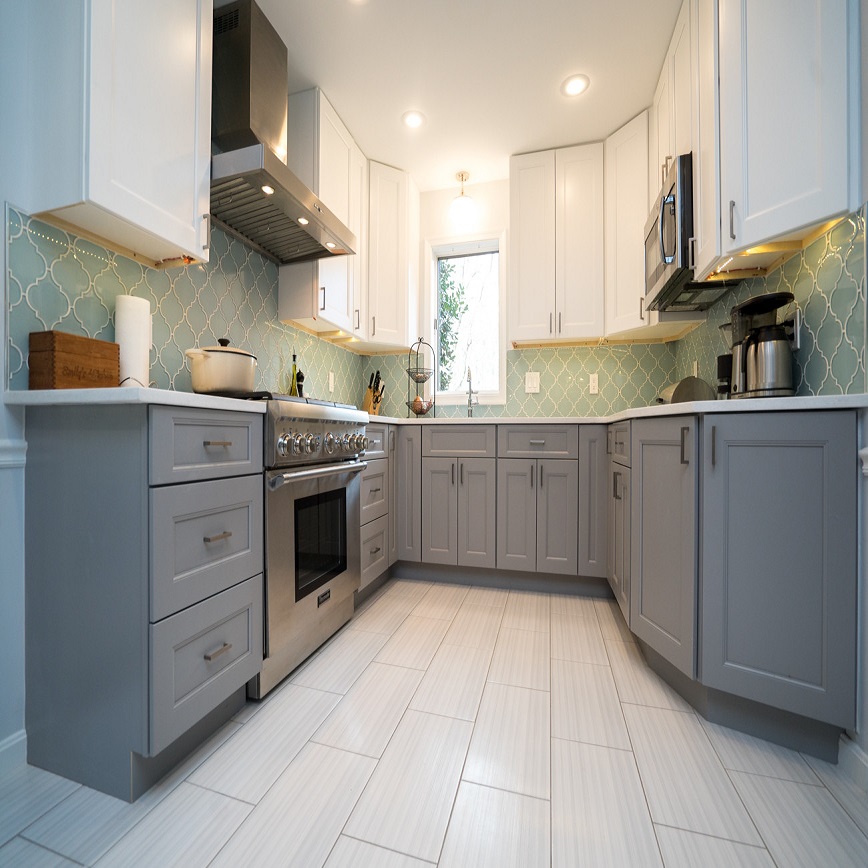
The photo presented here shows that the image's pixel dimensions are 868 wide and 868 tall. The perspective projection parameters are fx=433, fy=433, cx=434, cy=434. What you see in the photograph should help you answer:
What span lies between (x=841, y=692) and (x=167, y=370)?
7.76 feet

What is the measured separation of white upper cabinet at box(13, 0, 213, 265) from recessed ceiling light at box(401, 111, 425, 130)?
124 cm

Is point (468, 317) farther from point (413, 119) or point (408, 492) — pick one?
point (408, 492)

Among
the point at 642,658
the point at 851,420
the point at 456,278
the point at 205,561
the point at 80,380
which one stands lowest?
the point at 642,658

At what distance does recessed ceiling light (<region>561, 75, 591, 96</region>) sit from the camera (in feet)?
7.34

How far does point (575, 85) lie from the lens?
7.48ft

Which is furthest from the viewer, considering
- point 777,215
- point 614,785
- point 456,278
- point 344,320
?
point 456,278

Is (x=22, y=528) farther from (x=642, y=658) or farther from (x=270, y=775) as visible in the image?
(x=642, y=658)

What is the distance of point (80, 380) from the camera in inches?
48.4

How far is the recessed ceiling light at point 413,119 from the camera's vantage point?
2490 millimetres

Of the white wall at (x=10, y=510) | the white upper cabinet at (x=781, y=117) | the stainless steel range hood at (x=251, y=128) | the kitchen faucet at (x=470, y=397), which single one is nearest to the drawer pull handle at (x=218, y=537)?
the white wall at (x=10, y=510)

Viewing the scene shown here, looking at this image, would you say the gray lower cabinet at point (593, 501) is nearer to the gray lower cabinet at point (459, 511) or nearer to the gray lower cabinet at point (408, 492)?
the gray lower cabinet at point (459, 511)

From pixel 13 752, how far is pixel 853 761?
2155mm

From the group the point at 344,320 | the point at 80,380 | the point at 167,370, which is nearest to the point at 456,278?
the point at 344,320

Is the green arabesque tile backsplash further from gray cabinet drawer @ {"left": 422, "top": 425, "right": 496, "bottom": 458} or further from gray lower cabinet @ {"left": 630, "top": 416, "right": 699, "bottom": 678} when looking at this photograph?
gray cabinet drawer @ {"left": 422, "top": 425, "right": 496, "bottom": 458}
